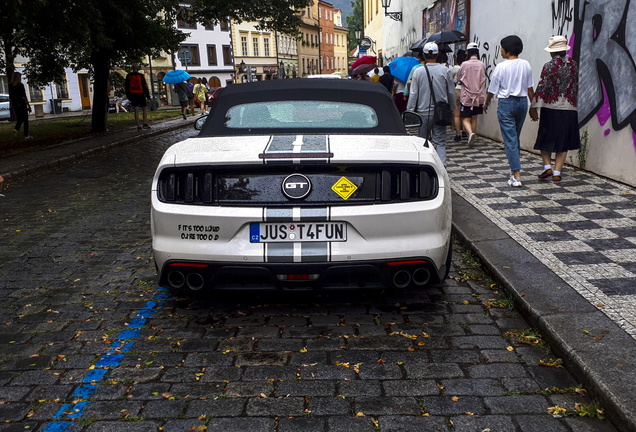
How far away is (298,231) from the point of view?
13.1 ft

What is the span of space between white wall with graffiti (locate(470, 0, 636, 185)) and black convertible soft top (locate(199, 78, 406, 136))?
437 cm

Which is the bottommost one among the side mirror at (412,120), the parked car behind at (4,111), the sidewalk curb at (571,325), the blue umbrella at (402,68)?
the parked car behind at (4,111)

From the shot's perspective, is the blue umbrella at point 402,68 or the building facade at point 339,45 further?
the building facade at point 339,45

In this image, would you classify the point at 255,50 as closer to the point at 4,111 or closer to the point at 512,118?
the point at 4,111

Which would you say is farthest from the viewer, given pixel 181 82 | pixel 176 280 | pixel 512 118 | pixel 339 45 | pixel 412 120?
pixel 339 45

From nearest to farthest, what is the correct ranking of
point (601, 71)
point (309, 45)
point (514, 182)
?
1. point (514, 182)
2. point (601, 71)
3. point (309, 45)

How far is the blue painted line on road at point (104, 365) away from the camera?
3060 mm

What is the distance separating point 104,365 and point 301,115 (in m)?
2.40

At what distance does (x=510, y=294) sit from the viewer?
4.57 m

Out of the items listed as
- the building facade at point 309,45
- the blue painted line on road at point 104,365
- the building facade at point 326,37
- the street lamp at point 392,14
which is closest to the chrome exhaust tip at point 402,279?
the blue painted line on road at point 104,365

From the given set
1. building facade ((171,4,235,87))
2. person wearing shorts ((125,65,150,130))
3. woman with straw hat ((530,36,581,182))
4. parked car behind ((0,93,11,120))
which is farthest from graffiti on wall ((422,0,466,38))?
building facade ((171,4,235,87))

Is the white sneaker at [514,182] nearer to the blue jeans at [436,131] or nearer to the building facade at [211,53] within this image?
the blue jeans at [436,131]

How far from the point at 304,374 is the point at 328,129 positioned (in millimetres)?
2032

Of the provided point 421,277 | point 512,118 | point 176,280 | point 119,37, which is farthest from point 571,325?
point 119,37
